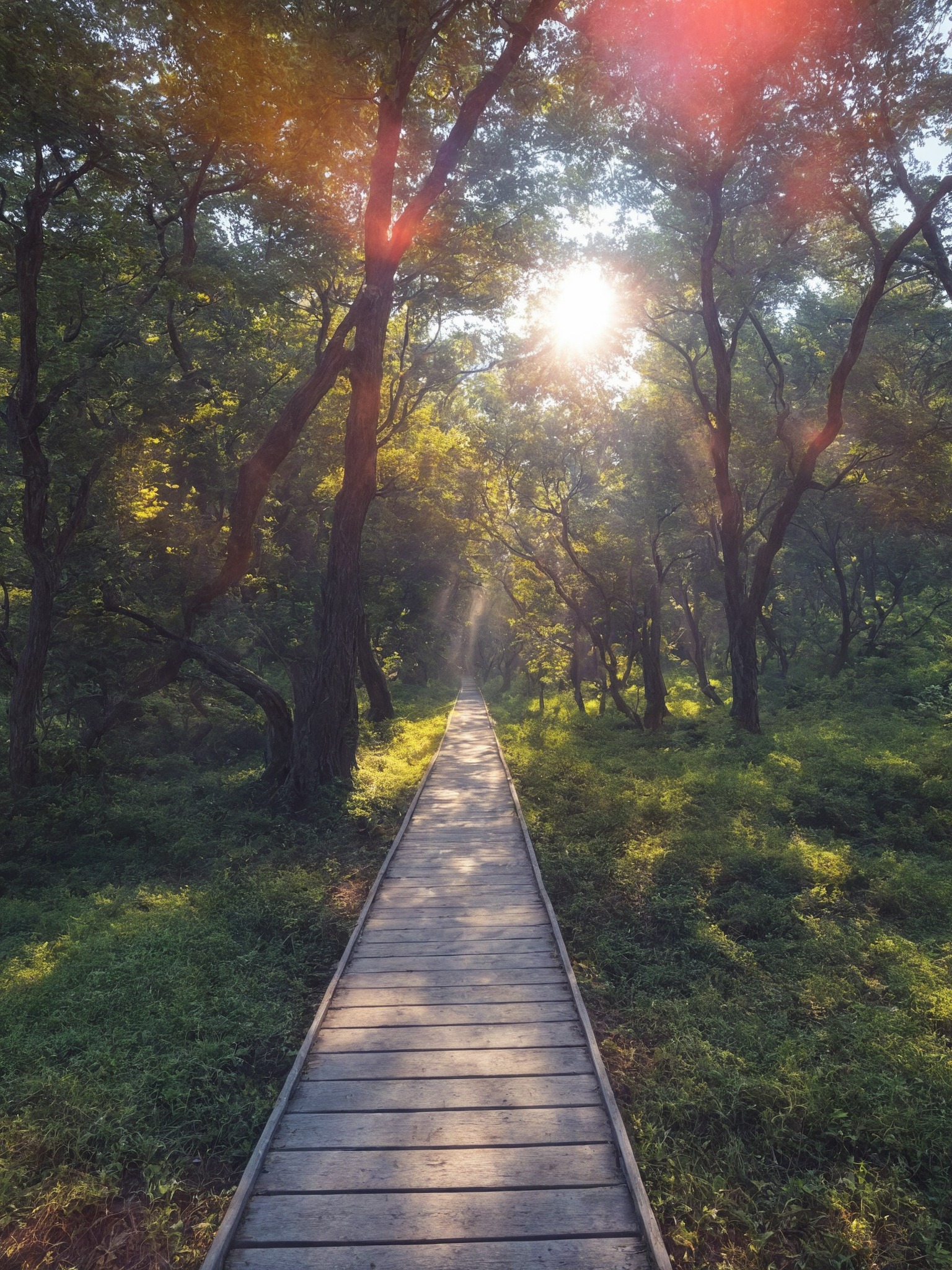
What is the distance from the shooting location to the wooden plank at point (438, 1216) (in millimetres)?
3195

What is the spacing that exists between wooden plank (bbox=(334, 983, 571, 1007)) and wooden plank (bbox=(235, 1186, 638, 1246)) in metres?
1.82

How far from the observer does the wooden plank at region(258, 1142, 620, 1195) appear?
3473 millimetres

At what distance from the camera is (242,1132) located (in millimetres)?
4105

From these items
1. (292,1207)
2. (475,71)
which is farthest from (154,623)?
(475,71)

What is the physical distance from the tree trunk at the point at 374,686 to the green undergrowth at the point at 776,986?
9319 mm

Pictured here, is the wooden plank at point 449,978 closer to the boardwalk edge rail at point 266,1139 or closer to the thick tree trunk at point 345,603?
the boardwalk edge rail at point 266,1139

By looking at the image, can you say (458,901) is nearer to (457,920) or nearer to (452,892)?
(452,892)

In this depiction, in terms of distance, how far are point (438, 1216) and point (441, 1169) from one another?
0.29 meters

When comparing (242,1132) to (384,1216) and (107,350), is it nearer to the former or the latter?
(384,1216)

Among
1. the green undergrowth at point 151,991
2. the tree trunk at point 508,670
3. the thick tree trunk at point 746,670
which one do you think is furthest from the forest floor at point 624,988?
the tree trunk at point 508,670

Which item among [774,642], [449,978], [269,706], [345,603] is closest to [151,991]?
[449,978]

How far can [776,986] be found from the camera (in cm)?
569

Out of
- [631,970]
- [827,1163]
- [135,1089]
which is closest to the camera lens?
[827,1163]

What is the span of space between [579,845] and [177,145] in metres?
11.5
